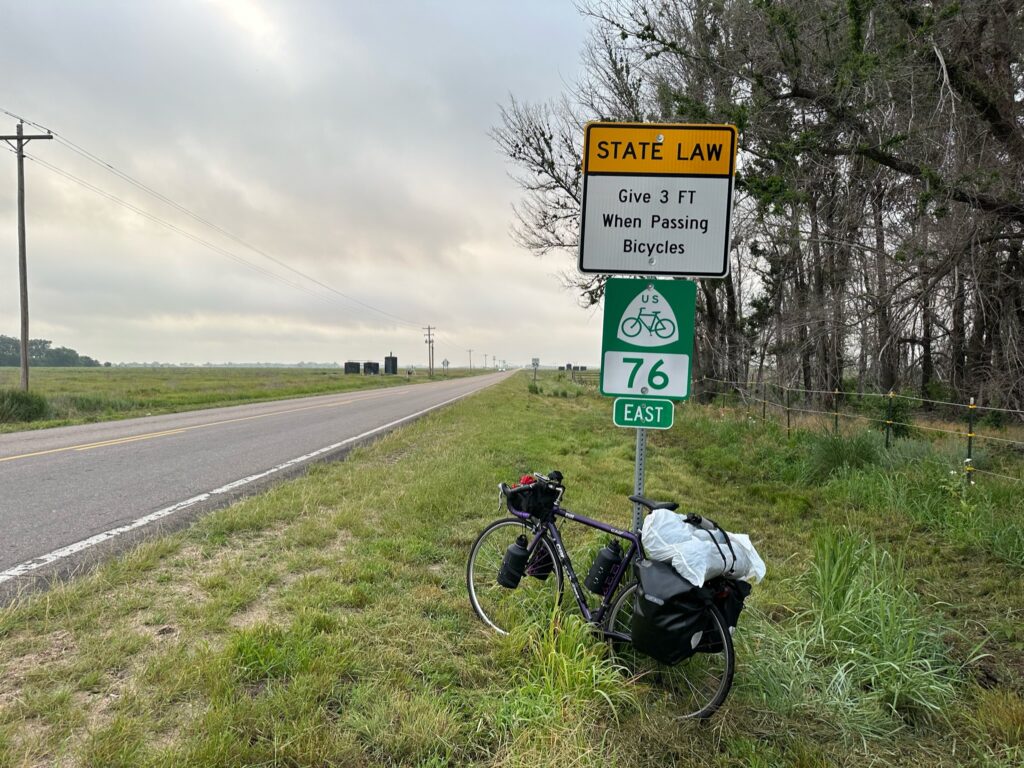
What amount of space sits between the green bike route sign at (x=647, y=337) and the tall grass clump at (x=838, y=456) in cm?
587

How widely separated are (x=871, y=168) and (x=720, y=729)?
901 cm

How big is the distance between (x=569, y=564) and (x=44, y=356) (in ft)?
522

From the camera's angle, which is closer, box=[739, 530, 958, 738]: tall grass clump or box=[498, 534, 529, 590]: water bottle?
box=[739, 530, 958, 738]: tall grass clump

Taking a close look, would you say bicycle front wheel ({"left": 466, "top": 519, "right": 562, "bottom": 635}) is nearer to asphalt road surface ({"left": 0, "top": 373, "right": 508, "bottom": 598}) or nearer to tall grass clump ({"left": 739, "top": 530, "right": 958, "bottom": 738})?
tall grass clump ({"left": 739, "top": 530, "right": 958, "bottom": 738})

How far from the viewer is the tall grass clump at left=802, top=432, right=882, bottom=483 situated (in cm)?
750

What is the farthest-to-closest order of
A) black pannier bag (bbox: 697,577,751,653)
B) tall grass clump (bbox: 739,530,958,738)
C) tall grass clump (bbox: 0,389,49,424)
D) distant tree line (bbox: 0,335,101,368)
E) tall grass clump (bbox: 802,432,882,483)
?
distant tree line (bbox: 0,335,101,368)
tall grass clump (bbox: 0,389,49,424)
tall grass clump (bbox: 802,432,882,483)
tall grass clump (bbox: 739,530,958,738)
black pannier bag (bbox: 697,577,751,653)

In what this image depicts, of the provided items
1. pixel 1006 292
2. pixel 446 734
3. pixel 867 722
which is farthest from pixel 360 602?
pixel 1006 292

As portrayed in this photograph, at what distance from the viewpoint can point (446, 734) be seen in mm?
2160

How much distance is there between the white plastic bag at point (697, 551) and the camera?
218 cm

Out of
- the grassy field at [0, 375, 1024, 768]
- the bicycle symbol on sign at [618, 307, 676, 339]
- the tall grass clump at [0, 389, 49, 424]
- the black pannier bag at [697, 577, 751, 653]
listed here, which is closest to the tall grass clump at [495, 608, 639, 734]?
the grassy field at [0, 375, 1024, 768]

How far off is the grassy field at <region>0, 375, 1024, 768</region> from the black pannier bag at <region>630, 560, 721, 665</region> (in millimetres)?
298

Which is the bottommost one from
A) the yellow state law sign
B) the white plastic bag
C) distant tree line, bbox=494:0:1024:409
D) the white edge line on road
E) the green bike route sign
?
the white edge line on road

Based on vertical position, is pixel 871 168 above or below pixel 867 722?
above

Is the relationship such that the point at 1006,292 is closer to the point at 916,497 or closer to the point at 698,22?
the point at 916,497
